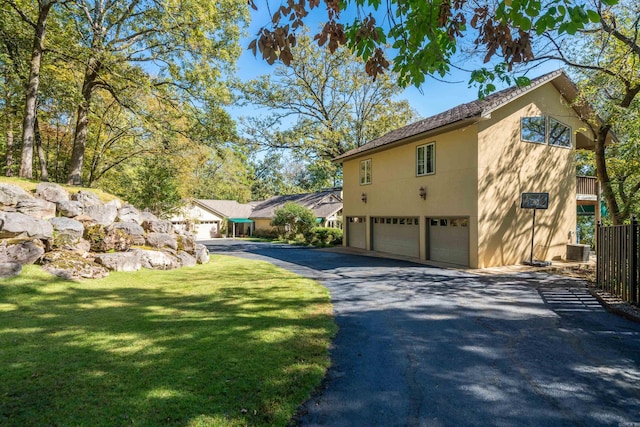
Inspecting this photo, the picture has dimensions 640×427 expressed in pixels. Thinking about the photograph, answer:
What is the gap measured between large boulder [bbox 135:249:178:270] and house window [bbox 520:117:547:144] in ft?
48.5

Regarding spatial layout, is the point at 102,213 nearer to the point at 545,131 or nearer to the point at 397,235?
the point at 397,235

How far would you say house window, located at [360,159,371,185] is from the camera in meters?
18.8

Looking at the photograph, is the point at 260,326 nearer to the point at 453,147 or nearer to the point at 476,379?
the point at 476,379

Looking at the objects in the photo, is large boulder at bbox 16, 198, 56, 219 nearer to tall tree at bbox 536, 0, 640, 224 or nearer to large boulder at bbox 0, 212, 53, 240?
large boulder at bbox 0, 212, 53, 240

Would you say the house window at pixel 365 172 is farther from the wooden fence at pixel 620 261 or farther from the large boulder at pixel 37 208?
the large boulder at pixel 37 208

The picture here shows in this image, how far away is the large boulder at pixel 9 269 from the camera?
7.44m

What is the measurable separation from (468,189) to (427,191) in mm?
2093

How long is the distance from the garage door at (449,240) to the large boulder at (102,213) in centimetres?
1284

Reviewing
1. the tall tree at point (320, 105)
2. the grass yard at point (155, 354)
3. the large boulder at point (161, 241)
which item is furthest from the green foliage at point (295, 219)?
the grass yard at point (155, 354)

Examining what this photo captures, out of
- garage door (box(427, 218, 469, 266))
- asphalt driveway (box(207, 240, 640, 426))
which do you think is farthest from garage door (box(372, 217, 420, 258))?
asphalt driveway (box(207, 240, 640, 426))

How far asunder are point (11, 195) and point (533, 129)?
19067 mm

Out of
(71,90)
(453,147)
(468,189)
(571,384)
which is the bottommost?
(571,384)

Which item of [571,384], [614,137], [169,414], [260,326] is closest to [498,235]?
[614,137]

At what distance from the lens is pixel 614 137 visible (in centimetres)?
1455
